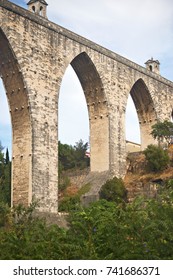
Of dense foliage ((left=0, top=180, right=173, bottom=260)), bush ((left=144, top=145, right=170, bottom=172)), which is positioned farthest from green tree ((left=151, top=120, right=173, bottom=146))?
dense foliage ((left=0, top=180, right=173, bottom=260))

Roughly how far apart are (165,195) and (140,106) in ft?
90.6

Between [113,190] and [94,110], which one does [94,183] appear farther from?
[94,110]

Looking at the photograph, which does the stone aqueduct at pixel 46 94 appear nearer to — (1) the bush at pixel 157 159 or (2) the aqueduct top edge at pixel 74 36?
(2) the aqueduct top edge at pixel 74 36

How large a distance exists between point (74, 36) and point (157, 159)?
8.96m

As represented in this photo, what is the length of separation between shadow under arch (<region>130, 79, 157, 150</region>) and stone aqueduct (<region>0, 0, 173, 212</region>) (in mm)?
3649

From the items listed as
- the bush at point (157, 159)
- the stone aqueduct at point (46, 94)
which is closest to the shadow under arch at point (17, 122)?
the stone aqueduct at point (46, 94)

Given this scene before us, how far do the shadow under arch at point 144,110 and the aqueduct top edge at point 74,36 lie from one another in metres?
1.28

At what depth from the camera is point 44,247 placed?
341 inches

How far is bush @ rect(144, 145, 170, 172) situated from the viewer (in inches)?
1204

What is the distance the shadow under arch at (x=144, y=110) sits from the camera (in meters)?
35.9

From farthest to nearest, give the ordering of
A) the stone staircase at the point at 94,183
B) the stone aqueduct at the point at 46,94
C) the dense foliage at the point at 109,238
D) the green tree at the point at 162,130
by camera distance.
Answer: the green tree at the point at 162,130 → the stone staircase at the point at 94,183 → the stone aqueduct at the point at 46,94 → the dense foliage at the point at 109,238
